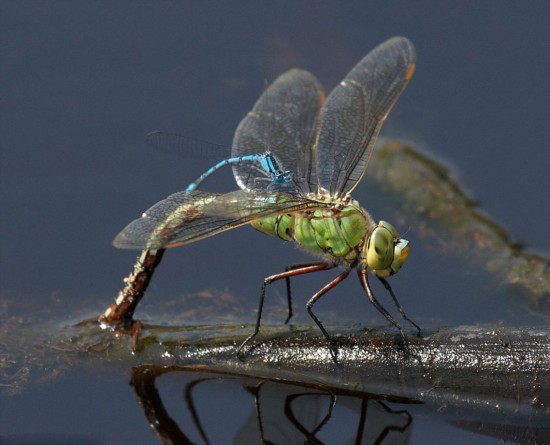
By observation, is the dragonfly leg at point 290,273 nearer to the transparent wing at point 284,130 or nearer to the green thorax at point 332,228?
the green thorax at point 332,228

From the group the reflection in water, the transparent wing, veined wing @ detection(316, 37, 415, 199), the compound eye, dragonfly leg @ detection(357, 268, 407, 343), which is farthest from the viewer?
the transparent wing

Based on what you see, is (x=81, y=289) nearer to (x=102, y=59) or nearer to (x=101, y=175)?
(x=101, y=175)

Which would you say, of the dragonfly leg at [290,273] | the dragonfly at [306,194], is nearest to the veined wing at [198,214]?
the dragonfly at [306,194]

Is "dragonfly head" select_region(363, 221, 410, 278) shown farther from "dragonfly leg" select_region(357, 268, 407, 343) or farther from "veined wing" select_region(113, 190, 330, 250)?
"veined wing" select_region(113, 190, 330, 250)

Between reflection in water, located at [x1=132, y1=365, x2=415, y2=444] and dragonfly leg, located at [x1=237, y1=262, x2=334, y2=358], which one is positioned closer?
reflection in water, located at [x1=132, y1=365, x2=415, y2=444]

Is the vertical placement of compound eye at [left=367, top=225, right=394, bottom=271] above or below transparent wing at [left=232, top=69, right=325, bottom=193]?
below

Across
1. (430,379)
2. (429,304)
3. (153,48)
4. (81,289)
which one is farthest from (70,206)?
(430,379)

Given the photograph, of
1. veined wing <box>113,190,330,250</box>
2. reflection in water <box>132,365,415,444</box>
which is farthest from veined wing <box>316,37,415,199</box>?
reflection in water <box>132,365,415,444</box>
